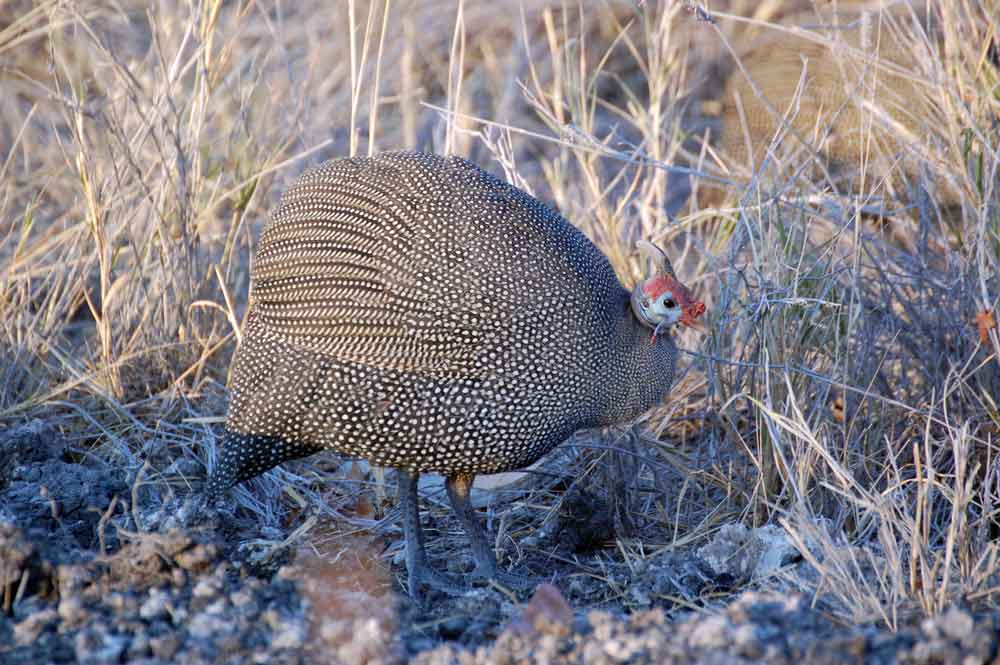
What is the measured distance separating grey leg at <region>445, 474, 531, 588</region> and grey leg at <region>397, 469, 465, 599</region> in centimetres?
9

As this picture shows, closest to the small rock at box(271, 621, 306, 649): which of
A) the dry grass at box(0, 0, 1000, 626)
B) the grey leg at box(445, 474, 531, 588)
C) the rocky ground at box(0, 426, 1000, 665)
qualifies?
the rocky ground at box(0, 426, 1000, 665)

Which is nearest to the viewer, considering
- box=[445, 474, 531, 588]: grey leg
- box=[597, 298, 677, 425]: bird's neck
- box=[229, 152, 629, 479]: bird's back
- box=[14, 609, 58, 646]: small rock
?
box=[14, 609, 58, 646]: small rock

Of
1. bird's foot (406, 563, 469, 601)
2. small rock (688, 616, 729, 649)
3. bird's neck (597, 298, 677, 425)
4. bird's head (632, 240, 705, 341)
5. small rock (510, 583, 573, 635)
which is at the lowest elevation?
bird's foot (406, 563, 469, 601)

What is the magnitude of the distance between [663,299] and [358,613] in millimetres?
1155

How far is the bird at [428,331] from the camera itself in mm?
2957

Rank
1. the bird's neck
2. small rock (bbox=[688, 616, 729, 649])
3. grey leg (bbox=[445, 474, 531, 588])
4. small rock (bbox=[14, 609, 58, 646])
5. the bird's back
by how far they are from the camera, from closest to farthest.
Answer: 1. small rock (bbox=[688, 616, 729, 649])
2. small rock (bbox=[14, 609, 58, 646])
3. the bird's back
4. the bird's neck
5. grey leg (bbox=[445, 474, 531, 588])

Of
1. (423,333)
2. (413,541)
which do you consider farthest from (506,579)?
(423,333)

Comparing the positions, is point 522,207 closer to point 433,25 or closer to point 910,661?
point 910,661

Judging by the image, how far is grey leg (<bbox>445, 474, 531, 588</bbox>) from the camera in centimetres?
326

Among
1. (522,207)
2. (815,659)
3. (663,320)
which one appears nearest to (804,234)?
(663,320)

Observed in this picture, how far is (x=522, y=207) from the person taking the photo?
10.4 feet

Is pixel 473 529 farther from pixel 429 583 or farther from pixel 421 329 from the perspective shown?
pixel 421 329

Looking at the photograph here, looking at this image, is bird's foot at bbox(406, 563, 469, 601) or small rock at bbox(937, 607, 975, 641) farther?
bird's foot at bbox(406, 563, 469, 601)

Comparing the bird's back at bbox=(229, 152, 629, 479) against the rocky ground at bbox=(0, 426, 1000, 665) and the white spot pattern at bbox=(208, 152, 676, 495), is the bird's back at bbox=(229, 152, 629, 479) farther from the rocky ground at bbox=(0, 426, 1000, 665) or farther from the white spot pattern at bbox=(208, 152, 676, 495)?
the rocky ground at bbox=(0, 426, 1000, 665)
